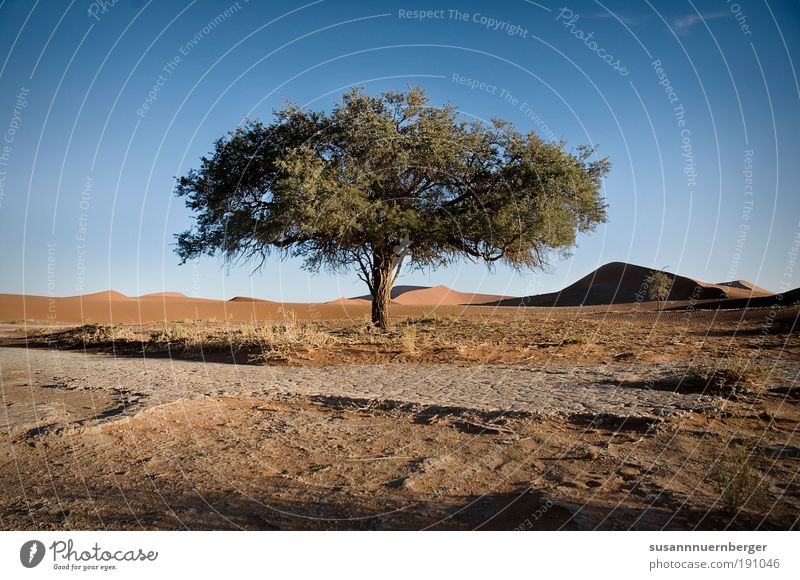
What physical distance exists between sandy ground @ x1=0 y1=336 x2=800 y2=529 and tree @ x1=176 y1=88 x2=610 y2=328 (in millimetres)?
8182

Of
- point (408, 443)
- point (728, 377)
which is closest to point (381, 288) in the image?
point (728, 377)

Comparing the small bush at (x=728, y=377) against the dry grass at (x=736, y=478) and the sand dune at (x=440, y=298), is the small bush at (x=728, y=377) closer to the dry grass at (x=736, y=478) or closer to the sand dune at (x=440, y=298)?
the dry grass at (x=736, y=478)

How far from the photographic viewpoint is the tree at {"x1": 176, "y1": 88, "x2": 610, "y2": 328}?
16.8m

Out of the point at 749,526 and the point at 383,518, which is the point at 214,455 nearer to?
the point at 383,518

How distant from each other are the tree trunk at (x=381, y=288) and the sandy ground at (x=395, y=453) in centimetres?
976

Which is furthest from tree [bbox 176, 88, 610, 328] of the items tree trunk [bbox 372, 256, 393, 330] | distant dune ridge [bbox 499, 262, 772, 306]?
distant dune ridge [bbox 499, 262, 772, 306]

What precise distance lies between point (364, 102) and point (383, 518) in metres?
15.5

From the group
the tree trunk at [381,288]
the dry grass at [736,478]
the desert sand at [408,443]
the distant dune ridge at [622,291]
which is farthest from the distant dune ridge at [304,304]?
the dry grass at [736,478]

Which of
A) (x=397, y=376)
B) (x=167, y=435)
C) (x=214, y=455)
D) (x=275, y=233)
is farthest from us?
(x=275, y=233)

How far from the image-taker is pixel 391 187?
18281mm

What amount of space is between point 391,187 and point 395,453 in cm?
1367

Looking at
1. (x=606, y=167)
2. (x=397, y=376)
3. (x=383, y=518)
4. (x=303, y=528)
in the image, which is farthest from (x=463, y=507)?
(x=606, y=167)

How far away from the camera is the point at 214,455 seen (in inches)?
225

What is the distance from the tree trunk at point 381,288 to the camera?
64.6 ft
